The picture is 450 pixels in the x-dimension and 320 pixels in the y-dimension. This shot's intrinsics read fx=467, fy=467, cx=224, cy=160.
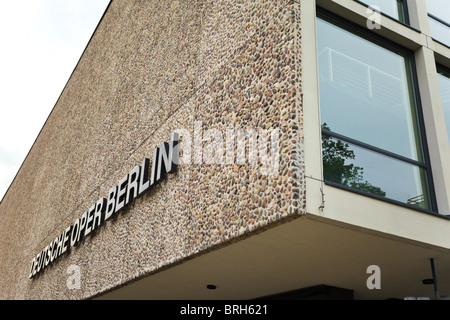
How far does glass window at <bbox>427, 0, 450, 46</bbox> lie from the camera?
6852 millimetres

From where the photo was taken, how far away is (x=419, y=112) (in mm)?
6027

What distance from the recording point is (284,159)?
15.3 ft

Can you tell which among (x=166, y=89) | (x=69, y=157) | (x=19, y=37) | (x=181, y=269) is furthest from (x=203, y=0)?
(x=19, y=37)

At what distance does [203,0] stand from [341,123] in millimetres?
3352

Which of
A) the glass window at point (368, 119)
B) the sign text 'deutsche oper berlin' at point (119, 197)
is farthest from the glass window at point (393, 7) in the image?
the sign text 'deutsche oper berlin' at point (119, 197)

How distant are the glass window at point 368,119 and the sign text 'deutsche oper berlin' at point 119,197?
249 cm

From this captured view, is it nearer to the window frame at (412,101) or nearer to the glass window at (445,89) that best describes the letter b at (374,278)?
the window frame at (412,101)

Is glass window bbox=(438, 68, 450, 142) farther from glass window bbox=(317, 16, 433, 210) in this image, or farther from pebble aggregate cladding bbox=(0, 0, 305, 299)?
pebble aggregate cladding bbox=(0, 0, 305, 299)

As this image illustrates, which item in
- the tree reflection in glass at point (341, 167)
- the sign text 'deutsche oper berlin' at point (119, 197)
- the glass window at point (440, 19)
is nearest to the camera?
the tree reflection in glass at point (341, 167)

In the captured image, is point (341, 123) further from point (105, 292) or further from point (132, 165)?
point (105, 292)

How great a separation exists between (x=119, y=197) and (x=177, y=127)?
208 cm

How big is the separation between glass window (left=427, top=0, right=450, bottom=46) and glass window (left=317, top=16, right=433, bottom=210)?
3.30 ft

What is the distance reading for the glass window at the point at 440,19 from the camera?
6.85 metres
